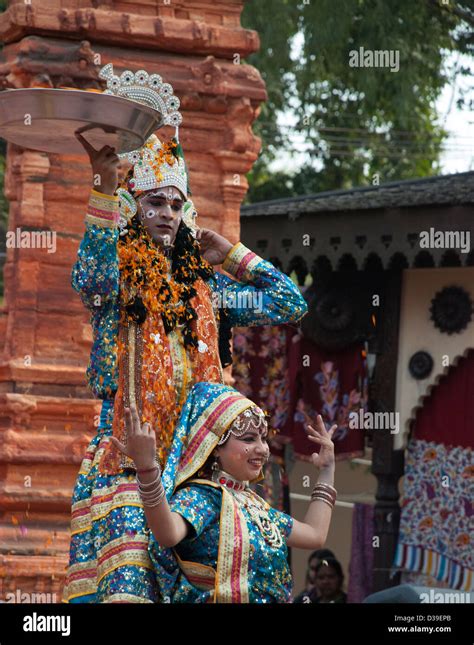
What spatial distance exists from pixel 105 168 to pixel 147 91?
65cm

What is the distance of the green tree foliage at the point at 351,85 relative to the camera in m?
13.6

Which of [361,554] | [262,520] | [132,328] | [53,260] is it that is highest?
[53,260]

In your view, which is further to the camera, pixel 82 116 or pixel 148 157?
pixel 148 157

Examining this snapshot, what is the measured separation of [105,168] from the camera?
4836 mm

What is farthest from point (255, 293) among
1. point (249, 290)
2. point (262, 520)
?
point (262, 520)

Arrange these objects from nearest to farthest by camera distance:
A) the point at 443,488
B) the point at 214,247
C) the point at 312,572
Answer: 1. the point at 214,247
2. the point at 443,488
3. the point at 312,572

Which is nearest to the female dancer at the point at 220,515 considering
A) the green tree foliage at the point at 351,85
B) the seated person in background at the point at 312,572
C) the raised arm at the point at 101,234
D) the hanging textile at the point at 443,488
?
the raised arm at the point at 101,234

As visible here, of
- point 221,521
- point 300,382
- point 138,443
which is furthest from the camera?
point 300,382

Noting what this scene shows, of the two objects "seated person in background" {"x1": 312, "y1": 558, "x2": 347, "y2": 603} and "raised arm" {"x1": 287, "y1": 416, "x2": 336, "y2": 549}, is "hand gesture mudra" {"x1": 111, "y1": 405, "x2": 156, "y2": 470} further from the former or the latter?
"seated person in background" {"x1": 312, "y1": 558, "x2": 347, "y2": 603}

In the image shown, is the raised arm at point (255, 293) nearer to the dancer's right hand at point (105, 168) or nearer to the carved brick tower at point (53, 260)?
the dancer's right hand at point (105, 168)

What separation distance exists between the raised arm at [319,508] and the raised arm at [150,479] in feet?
1.72

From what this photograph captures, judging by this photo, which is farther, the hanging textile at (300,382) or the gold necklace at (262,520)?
the hanging textile at (300,382)

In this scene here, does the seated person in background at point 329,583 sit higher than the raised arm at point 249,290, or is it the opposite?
the raised arm at point 249,290

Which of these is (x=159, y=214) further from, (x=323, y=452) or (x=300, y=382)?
(x=300, y=382)
